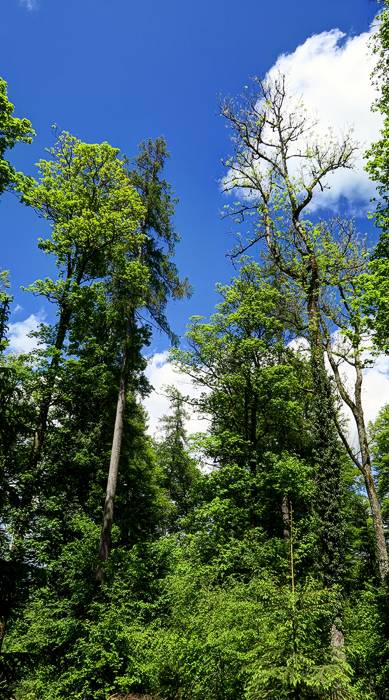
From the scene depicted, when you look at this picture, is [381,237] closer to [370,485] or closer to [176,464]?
[370,485]

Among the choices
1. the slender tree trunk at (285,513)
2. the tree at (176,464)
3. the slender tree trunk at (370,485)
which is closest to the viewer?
the slender tree trunk at (370,485)

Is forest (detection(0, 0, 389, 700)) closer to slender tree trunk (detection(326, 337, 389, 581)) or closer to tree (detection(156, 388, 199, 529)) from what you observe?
slender tree trunk (detection(326, 337, 389, 581))

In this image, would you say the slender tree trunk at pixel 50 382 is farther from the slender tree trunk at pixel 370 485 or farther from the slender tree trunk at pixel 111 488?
the slender tree trunk at pixel 370 485

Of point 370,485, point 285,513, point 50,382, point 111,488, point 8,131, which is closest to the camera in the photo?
point 8,131

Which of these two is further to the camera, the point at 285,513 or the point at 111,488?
the point at 285,513

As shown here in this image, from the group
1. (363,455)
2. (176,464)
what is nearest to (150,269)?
(363,455)

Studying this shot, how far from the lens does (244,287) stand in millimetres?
20484

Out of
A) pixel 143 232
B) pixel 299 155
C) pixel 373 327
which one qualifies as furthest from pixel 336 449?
pixel 299 155

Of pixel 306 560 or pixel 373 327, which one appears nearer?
pixel 373 327

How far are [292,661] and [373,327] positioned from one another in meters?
8.02

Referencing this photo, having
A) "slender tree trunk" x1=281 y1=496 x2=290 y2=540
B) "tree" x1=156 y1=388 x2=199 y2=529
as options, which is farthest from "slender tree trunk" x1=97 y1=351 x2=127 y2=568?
"tree" x1=156 y1=388 x2=199 y2=529

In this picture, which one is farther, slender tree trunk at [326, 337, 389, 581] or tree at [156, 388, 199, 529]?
tree at [156, 388, 199, 529]

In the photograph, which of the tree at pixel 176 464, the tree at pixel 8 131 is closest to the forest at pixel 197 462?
the tree at pixel 8 131

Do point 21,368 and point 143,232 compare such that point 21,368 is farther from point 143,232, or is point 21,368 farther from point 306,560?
point 306,560
